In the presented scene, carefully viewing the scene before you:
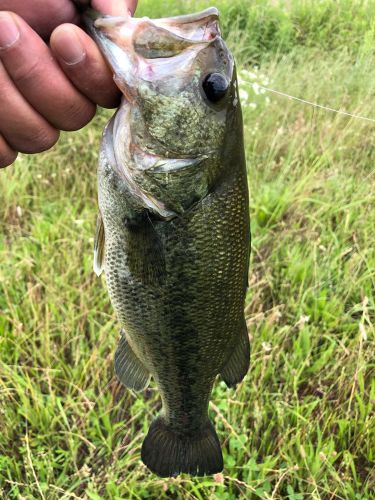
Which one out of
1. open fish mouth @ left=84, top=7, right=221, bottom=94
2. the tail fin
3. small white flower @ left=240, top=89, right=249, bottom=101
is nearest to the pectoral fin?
open fish mouth @ left=84, top=7, right=221, bottom=94

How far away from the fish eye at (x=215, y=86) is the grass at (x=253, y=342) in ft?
4.50

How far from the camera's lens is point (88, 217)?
10.6 feet

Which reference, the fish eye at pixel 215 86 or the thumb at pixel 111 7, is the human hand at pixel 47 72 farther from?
the fish eye at pixel 215 86

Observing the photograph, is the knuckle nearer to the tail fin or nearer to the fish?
the fish

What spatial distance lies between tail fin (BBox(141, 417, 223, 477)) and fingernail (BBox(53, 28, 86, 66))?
1217 millimetres

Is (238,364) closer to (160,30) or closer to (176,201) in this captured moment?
(176,201)

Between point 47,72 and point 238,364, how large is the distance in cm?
103

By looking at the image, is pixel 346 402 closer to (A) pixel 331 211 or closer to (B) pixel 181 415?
(B) pixel 181 415

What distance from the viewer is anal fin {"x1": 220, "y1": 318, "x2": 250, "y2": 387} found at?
1626 mm

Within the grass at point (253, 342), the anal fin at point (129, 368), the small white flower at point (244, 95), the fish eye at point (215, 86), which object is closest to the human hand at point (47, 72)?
the fish eye at point (215, 86)

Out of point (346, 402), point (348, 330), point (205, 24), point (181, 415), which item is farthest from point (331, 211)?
point (205, 24)

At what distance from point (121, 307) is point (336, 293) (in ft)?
5.49

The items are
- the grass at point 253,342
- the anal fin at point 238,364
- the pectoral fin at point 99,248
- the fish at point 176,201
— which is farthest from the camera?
the grass at point 253,342

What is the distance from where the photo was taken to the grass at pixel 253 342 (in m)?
2.14
